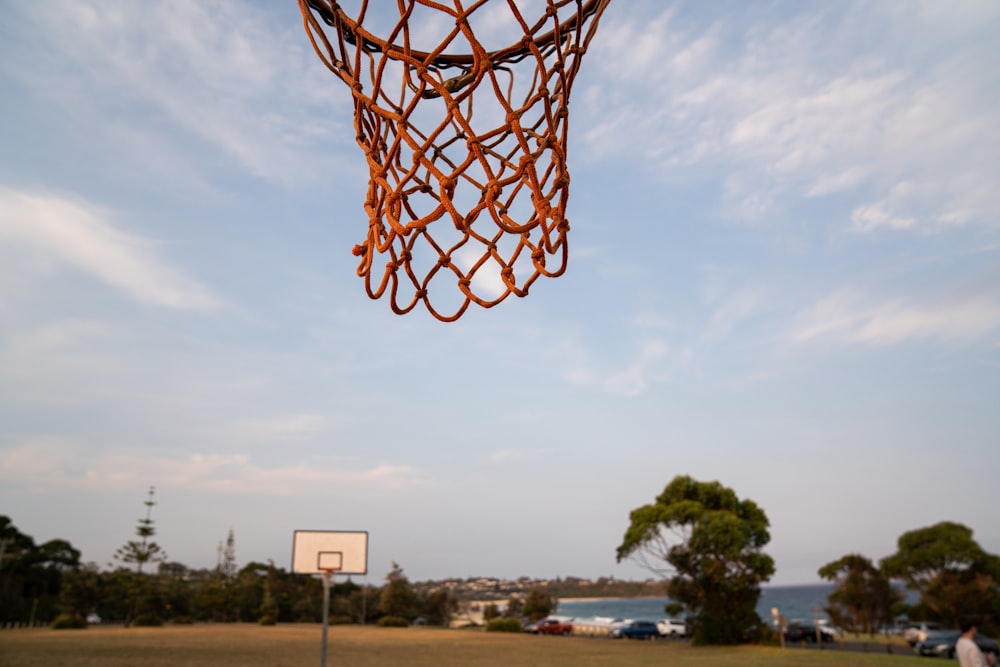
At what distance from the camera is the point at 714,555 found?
2248 centimetres

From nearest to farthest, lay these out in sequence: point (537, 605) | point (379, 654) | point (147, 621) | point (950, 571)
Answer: point (379, 654) → point (950, 571) → point (147, 621) → point (537, 605)

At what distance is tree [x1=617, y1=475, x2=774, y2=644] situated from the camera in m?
22.3

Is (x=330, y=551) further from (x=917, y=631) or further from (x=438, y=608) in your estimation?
(x=438, y=608)

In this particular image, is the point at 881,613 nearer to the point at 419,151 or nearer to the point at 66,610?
the point at 419,151

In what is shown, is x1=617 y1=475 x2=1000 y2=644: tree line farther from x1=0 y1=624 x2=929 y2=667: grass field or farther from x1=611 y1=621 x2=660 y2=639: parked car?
x1=611 y1=621 x2=660 y2=639: parked car

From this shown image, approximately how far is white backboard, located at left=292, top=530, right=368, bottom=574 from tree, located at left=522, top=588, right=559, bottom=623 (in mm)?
29332

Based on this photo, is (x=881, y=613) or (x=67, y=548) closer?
(x=881, y=613)

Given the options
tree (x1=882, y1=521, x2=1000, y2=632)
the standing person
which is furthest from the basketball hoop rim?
tree (x1=882, y1=521, x2=1000, y2=632)

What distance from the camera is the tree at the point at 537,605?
4041 cm

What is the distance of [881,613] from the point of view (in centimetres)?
2761

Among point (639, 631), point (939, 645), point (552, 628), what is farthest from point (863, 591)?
point (552, 628)

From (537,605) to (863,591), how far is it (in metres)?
18.4

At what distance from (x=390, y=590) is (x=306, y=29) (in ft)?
133

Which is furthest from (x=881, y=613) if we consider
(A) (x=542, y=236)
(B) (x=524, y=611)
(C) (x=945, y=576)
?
(A) (x=542, y=236)
